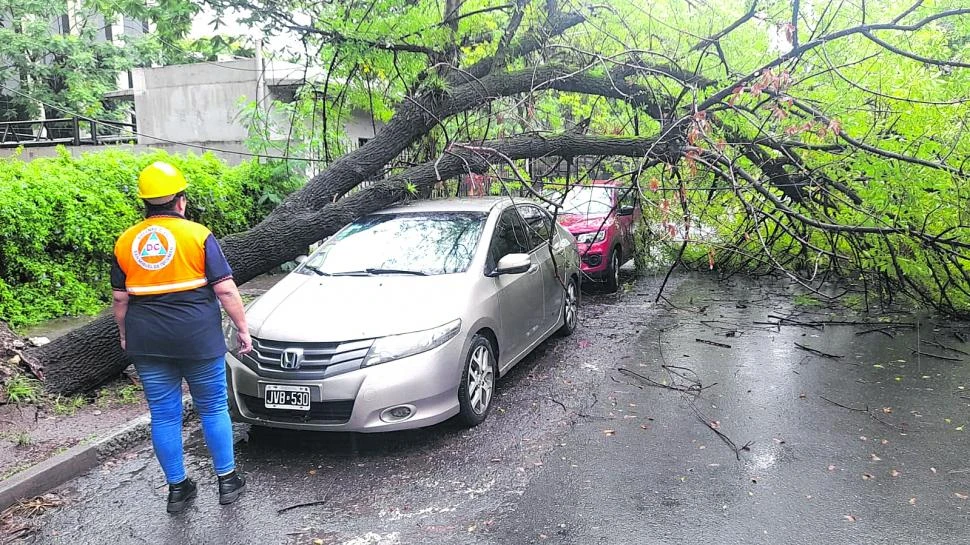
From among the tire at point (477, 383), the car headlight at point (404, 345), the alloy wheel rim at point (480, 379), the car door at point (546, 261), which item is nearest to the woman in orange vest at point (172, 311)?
the car headlight at point (404, 345)

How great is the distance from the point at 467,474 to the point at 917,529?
8.06ft

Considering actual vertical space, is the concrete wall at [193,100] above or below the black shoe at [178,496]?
above

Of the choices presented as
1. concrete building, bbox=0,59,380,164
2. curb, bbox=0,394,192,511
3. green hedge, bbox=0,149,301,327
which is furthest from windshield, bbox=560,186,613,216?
curb, bbox=0,394,192,511

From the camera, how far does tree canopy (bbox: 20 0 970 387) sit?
6641 millimetres

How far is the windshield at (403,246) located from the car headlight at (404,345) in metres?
0.83

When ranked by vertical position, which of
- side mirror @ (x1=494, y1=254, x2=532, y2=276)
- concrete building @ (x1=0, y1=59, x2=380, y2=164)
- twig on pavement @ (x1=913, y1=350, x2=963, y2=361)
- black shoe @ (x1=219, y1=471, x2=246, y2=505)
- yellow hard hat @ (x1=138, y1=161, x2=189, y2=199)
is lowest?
twig on pavement @ (x1=913, y1=350, x2=963, y2=361)

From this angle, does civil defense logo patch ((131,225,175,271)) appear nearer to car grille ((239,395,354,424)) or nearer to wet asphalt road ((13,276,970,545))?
car grille ((239,395,354,424))

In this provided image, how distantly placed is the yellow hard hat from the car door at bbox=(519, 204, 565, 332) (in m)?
3.59

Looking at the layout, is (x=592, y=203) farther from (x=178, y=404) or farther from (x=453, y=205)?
(x=178, y=404)

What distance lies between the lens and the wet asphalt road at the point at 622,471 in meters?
3.68

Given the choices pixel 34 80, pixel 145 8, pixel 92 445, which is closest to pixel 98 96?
pixel 34 80

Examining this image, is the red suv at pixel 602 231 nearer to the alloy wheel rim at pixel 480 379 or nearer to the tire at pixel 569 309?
the tire at pixel 569 309

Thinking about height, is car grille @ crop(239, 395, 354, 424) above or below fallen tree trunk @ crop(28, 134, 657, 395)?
below

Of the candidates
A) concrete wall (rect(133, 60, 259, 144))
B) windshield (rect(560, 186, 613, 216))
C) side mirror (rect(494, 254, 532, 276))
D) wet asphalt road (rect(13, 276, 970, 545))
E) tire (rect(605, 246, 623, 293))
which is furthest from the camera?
concrete wall (rect(133, 60, 259, 144))
